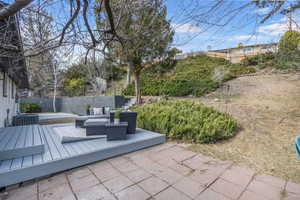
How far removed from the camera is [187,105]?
554 cm

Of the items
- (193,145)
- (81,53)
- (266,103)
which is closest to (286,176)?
(193,145)

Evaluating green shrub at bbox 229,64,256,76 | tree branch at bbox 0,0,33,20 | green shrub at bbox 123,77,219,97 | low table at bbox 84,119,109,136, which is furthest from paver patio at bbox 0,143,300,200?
green shrub at bbox 229,64,256,76

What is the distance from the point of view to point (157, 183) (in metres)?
→ 2.07

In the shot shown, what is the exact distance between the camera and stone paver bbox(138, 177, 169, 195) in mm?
1927

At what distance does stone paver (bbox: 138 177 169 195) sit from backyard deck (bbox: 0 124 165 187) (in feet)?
3.41

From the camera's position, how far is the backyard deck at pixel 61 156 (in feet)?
6.59

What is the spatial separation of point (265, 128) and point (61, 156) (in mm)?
5184

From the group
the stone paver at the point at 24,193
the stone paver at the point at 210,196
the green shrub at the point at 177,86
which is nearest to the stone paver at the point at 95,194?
the stone paver at the point at 24,193

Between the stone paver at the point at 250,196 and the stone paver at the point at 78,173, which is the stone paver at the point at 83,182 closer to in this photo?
the stone paver at the point at 78,173

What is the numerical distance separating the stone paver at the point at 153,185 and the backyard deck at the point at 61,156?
1039 mm

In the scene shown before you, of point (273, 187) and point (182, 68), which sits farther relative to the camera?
point (182, 68)

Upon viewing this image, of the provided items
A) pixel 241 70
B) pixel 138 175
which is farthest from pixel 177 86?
pixel 138 175

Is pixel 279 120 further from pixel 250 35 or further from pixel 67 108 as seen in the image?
pixel 67 108

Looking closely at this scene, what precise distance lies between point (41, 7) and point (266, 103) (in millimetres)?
8076
